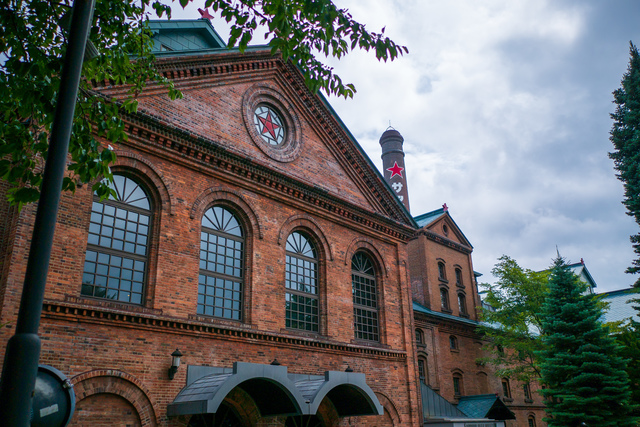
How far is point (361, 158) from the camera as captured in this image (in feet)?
66.7

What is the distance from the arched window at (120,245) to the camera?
12.0m

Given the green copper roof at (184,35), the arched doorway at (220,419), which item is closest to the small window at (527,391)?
the arched doorway at (220,419)

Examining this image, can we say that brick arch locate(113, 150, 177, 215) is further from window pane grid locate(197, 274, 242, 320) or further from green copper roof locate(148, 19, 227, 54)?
green copper roof locate(148, 19, 227, 54)

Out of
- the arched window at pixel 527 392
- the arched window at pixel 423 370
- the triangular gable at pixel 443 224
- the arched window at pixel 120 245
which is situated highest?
the triangular gable at pixel 443 224

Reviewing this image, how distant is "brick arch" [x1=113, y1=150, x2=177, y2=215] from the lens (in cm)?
1296

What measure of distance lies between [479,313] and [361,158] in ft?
57.7

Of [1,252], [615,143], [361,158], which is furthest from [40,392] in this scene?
[615,143]

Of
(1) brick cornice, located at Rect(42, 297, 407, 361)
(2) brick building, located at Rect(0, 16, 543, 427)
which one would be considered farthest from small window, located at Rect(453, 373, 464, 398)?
(1) brick cornice, located at Rect(42, 297, 407, 361)

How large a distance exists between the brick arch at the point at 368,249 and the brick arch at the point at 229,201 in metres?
4.20

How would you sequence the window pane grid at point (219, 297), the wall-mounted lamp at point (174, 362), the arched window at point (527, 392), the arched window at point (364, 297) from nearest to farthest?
the wall-mounted lamp at point (174, 362) < the window pane grid at point (219, 297) < the arched window at point (364, 297) < the arched window at point (527, 392)

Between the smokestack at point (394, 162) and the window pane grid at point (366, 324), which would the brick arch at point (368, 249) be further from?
the smokestack at point (394, 162)

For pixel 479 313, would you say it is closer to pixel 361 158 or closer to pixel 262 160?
pixel 361 158

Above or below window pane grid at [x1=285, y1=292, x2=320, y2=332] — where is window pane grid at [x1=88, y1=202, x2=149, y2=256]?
above

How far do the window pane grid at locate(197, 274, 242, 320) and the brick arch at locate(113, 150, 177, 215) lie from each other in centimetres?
210
